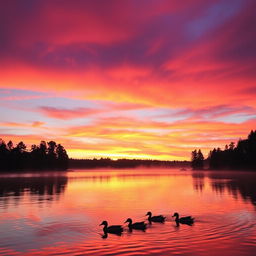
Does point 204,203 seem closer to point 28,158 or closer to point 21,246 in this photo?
point 21,246

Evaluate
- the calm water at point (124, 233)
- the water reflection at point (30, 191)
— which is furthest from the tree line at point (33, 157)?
the calm water at point (124, 233)

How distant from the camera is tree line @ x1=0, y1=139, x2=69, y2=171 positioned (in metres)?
150

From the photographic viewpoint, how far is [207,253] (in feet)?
54.5

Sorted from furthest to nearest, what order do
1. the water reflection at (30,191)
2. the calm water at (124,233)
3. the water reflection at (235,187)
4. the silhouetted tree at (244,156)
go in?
the silhouetted tree at (244,156)
the water reflection at (235,187)
the water reflection at (30,191)
the calm water at (124,233)

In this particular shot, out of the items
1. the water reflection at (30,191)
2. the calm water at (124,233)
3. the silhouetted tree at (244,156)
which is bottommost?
the calm water at (124,233)

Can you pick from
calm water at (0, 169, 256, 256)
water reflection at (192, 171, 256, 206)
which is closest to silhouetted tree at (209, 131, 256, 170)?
water reflection at (192, 171, 256, 206)

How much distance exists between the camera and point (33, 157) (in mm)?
177500

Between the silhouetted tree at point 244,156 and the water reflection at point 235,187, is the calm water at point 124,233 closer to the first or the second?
the water reflection at point 235,187

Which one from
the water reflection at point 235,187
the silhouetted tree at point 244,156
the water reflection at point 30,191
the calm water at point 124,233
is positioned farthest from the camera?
the silhouetted tree at point 244,156

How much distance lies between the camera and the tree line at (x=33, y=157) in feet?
493

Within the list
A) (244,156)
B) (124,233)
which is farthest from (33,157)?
→ (124,233)

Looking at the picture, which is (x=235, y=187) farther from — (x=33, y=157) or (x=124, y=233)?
(x=33, y=157)

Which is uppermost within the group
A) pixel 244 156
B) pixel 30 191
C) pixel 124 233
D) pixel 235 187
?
pixel 244 156

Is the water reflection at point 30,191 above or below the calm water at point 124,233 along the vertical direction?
above
